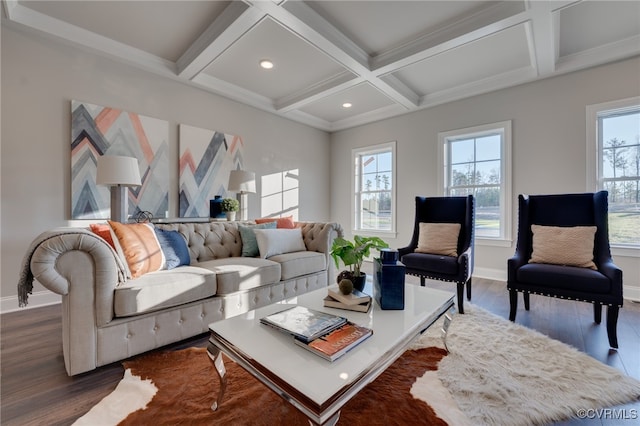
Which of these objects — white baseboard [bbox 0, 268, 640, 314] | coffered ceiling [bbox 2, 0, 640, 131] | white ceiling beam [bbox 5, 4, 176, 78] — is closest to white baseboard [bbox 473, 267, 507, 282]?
white baseboard [bbox 0, 268, 640, 314]

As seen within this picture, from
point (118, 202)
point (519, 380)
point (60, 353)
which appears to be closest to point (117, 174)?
point (118, 202)

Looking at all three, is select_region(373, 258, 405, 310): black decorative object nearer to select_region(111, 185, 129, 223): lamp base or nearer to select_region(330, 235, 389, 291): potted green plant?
select_region(330, 235, 389, 291): potted green plant

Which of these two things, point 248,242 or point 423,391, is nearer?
point 423,391

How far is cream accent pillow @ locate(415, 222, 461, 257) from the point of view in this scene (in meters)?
3.01

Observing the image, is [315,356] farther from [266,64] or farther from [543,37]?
[543,37]

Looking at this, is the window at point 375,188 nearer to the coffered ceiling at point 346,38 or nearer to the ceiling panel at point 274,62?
the coffered ceiling at point 346,38

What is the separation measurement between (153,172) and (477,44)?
4.03 meters

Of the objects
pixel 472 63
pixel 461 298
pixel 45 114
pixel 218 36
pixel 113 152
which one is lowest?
pixel 461 298

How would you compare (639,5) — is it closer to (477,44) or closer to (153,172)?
(477,44)

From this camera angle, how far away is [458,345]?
1.96 metres

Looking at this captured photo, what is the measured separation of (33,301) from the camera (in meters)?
2.76

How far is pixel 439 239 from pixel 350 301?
1.97m

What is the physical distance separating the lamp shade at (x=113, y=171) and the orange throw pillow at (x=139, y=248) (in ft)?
1.67

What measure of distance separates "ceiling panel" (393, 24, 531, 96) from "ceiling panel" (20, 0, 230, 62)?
96.8 inches
